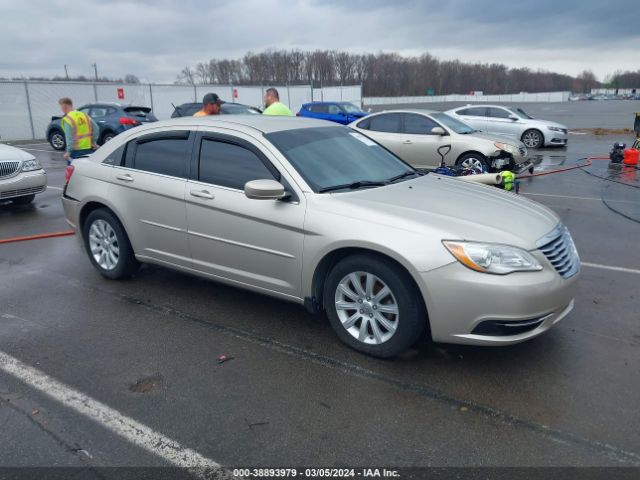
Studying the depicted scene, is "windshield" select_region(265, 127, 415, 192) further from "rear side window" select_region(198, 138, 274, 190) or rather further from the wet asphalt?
the wet asphalt

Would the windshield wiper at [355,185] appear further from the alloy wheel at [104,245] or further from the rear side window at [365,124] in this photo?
the rear side window at [365,124]

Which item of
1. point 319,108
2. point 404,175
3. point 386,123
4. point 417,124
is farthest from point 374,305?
point 319,108

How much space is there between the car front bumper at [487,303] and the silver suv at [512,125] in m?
14.7

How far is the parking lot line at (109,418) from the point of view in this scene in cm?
273

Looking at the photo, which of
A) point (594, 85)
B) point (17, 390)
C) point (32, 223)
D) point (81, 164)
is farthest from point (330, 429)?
point (594, 85)

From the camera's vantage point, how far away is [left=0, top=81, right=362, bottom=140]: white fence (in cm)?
2289

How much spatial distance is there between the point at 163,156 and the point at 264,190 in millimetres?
1532

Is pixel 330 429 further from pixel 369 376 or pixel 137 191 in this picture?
pixel 137 191

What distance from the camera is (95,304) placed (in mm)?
4801

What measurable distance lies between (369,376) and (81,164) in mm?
3868

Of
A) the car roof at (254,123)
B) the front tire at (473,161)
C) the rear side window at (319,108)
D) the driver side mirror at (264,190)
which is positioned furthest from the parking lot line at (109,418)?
the rear side window at (319,108)

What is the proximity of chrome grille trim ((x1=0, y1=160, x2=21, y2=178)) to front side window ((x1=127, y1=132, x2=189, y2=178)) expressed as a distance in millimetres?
4904

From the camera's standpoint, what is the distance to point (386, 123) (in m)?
11.9

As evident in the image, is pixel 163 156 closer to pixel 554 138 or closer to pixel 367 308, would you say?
pixel 367 308
